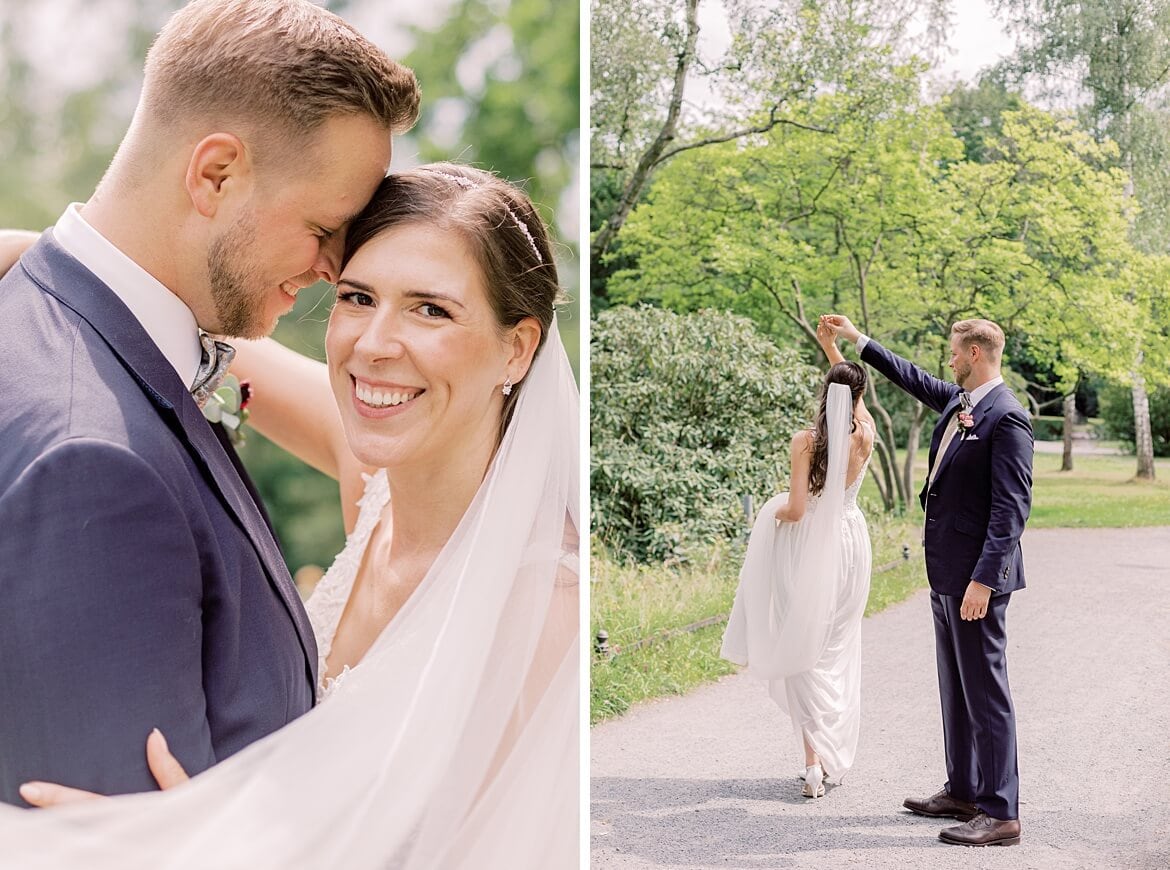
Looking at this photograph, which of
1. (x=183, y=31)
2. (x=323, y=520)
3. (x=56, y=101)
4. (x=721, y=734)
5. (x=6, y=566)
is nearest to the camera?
(x=6, y=566)

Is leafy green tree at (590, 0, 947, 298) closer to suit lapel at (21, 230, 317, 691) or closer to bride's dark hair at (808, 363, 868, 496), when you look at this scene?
bride's dark hair at (808, 363, 868, 496)

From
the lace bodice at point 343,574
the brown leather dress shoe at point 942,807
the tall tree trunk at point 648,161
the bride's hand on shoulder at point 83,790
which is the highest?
the tall tree trunk at point 648,161

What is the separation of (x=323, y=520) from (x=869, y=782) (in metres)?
1.73

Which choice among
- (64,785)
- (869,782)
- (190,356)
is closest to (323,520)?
(190,356)

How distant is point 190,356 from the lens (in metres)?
1.78

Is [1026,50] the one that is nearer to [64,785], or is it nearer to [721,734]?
[721,734]

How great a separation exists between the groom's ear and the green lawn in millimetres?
1964

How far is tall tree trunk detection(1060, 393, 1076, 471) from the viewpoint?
286cm

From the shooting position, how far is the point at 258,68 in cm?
174

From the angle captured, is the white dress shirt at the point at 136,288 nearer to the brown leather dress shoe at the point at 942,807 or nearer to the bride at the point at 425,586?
the bride at the point at 425,586

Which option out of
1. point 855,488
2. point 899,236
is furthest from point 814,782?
point 899,236

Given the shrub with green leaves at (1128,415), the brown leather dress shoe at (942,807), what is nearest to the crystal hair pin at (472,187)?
the shrub with green leaves at (1128,415)

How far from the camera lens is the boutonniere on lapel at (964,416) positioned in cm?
290

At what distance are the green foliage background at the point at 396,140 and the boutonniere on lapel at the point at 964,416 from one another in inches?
46.3
